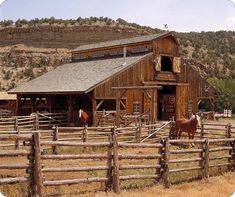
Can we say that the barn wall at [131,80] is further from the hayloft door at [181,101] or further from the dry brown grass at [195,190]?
the dry brown grass at [195,190]

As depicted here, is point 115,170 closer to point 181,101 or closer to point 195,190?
point 195,190

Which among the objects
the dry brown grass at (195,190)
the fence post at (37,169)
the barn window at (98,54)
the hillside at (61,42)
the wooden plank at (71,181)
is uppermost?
the hillside at (61,42)

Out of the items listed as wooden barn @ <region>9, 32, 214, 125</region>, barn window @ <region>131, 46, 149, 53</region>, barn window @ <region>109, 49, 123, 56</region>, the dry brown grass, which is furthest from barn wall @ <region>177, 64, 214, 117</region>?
the dry brown grass

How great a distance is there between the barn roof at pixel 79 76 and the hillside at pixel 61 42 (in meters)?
38.5

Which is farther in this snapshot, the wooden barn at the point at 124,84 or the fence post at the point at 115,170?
the wooden barn at the point at 124,84

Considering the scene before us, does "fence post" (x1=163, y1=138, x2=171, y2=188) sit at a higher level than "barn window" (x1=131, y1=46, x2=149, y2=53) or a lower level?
lower

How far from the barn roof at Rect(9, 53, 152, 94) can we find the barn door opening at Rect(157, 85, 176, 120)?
4937mm

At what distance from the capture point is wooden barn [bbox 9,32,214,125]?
30938 millimetres

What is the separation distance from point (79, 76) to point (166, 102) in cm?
777

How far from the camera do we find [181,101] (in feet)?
121

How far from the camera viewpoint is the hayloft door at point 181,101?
1442 inches

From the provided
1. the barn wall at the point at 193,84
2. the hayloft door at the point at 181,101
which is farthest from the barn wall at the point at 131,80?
the barn wall at the point at 193,84

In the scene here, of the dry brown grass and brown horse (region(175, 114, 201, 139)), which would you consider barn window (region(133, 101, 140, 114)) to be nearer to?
brown horse (region(175, 114, 201, 139))

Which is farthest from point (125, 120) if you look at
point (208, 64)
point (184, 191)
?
point (208, 64)
